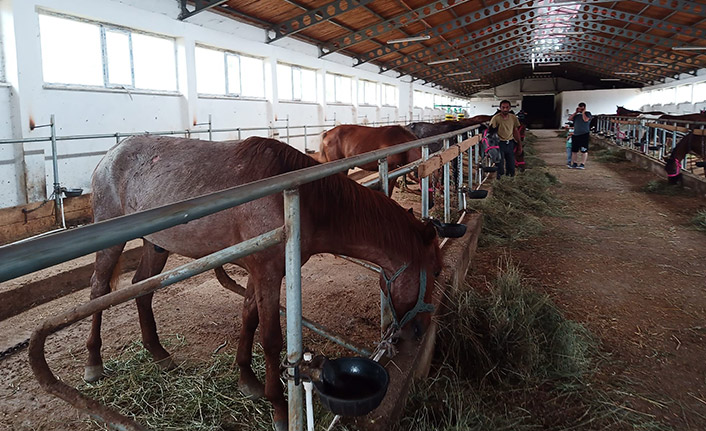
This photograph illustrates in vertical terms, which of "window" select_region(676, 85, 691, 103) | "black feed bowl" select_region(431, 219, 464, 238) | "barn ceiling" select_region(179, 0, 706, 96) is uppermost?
"barn ceiling" select_region(179, 0, 706, 96)

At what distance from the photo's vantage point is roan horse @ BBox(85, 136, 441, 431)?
2.12m

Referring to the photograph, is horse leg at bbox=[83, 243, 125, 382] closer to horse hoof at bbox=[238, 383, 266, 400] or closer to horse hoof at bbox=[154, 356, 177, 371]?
horse hoof at bbox=[154, 356, 177, 371]

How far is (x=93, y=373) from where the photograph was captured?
107 inches

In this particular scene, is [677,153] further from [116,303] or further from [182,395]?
[116,303]

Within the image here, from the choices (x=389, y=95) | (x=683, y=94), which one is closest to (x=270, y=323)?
(x=389, y=95)

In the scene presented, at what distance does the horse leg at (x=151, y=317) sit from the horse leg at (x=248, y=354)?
0.67 meters

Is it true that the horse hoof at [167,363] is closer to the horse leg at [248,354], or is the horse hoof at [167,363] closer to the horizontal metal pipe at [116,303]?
the horse leg at [248,354]

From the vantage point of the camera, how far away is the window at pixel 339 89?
18.4 m

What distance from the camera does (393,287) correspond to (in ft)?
7.86

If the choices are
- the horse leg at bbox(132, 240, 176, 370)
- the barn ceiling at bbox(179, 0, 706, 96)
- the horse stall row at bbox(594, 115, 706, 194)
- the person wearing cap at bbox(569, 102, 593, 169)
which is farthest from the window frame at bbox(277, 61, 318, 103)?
the horse leg at bbox(132, 240, 176, 370)

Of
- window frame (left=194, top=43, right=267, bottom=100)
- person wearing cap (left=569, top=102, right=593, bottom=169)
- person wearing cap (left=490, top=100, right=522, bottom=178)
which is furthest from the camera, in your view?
person wearing cap (left=569, top=102, right=593, bottom=169)

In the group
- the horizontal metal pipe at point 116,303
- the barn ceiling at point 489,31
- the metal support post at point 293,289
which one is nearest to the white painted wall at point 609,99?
the barn ceiling at point 489,31

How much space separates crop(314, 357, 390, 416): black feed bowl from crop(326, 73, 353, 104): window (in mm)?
Result: 17259

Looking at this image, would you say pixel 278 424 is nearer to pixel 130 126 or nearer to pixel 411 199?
pixel 411 199
